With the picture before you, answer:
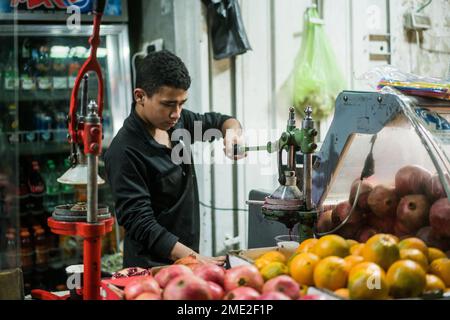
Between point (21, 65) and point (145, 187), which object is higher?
point (21, 65)

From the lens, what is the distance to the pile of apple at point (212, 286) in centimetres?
137

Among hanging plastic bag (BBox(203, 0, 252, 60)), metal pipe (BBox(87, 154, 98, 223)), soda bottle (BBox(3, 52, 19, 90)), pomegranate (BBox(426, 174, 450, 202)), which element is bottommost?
pomegranate (BBox(426, 174, 450, 202))

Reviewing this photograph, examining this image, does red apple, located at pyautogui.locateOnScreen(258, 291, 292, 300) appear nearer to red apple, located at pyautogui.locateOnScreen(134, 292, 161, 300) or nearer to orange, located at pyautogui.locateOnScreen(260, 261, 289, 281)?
orange, located at pyautogui.locateOnScreen(260, 261, 289, 281)

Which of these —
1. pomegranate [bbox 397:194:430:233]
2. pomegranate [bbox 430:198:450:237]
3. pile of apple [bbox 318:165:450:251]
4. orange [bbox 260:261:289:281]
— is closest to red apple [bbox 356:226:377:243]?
pile of apple [bbox 318:165:450:251]

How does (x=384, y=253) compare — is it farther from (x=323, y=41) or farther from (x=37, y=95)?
(x=37, y=95)

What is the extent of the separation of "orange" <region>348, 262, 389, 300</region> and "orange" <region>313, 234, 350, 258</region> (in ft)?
0.58

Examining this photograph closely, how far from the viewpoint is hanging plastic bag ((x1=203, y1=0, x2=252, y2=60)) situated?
380 cm

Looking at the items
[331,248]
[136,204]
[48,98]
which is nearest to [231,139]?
[136,204]

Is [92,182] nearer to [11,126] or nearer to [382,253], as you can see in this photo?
[382,253]

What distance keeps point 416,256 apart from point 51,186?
356 cm

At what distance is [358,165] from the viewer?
2045mm

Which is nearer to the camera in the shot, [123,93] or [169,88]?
[169,88]

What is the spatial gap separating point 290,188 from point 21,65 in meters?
3.15
